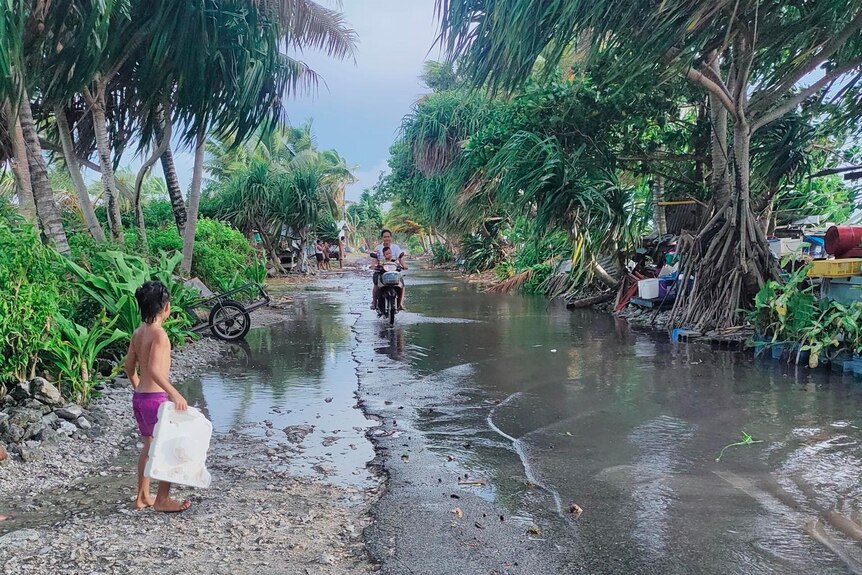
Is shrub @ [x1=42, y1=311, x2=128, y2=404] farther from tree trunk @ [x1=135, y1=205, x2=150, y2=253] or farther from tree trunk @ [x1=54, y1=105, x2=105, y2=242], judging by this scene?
tree trunk @ [x1=135, y1=205, x2=150, y2=253]

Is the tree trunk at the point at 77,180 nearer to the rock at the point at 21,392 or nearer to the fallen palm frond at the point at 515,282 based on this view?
the rock at the point at 21,392

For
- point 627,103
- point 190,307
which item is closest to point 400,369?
point 190,307

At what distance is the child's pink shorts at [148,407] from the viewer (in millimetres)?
3615

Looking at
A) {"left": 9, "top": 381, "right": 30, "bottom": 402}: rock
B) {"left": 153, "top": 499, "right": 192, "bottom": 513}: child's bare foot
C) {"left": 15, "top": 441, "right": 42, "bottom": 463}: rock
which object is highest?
{"left": 9, "top": 381, "right": 30, "bottom": 402}: rock

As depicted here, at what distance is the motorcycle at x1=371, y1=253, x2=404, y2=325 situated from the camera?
36.7 ft

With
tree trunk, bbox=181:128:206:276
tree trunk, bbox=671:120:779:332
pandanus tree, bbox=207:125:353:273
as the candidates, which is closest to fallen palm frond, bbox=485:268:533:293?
pandanus tree, bbox=207:125:353:273

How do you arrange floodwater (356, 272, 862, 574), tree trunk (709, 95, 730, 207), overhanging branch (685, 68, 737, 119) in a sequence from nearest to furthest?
floodwater (356, 272, 862, 574)
overhanging branch (685, 68, 737, 119)
tree trunk (709, 95, 730, 207)

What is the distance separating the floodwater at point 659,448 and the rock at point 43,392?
9.10 feet

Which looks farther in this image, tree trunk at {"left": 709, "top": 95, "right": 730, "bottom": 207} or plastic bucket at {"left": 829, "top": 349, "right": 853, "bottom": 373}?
tree trunk at {"left": 709, "top": 95, "right": 730, "bottom": 207}

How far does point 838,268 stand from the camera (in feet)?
25.2

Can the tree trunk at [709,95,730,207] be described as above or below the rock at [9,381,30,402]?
above

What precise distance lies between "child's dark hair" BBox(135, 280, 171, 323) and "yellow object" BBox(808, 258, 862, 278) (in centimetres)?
733

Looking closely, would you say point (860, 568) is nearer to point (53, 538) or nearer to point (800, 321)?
point (53, 538)

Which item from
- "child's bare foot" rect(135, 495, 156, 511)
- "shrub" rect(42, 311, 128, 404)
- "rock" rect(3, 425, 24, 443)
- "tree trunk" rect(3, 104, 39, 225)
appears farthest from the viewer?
"tree trunk" rect(3, 104, 39, 225)
